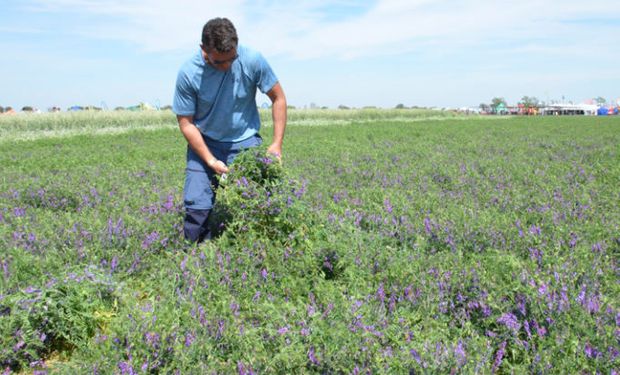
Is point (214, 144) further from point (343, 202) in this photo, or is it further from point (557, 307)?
point (557, 307)

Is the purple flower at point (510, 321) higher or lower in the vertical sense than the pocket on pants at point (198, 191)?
lower

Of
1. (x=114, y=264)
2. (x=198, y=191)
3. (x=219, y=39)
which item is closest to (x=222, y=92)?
(x=219, y=39)

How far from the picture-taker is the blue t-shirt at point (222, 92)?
14.3 feet

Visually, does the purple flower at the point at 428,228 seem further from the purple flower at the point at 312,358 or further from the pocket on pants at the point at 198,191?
the purple flower at the point at 312,358

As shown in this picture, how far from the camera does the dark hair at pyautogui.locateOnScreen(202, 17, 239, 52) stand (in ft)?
12.6

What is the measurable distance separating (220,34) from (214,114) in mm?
897

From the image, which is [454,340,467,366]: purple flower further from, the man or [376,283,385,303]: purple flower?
the man

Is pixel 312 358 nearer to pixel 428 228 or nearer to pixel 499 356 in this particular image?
pixel 499 356

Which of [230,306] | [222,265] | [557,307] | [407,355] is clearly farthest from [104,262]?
[557,307]

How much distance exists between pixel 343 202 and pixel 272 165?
6.50 ft

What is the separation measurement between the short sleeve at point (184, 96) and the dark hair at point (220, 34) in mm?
527

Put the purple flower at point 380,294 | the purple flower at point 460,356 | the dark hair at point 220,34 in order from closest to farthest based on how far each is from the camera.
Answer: the purple flower at point 460,356, the purple flower at point 380,294, the dark hair at point 220,34

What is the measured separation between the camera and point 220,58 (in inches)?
161

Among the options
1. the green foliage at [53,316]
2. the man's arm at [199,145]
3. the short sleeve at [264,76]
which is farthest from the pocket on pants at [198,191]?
the green foliage at [53,316]
